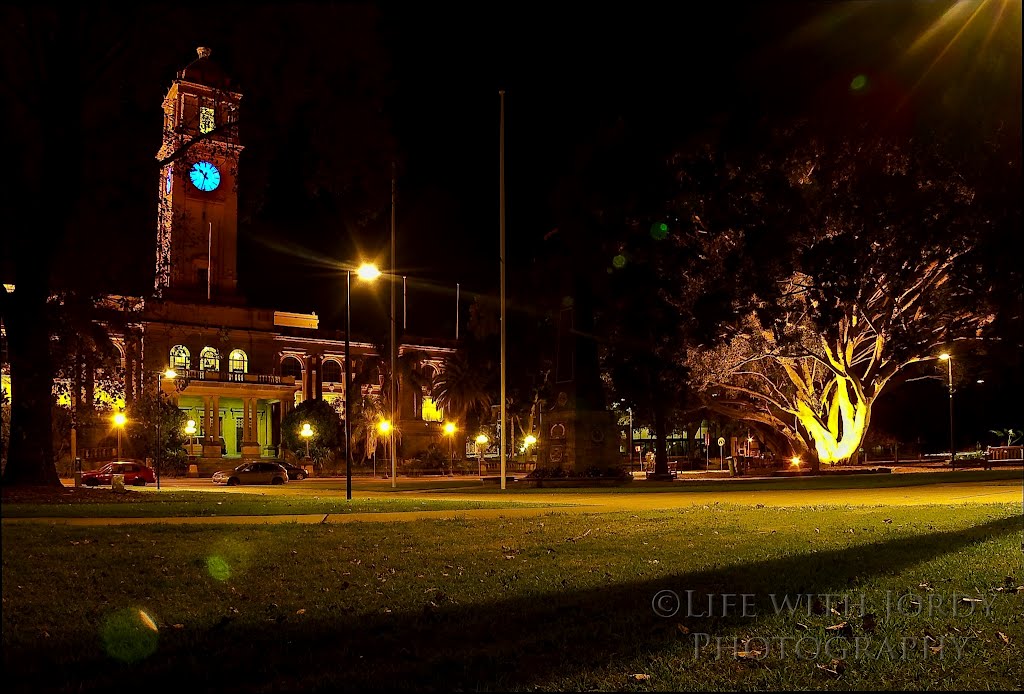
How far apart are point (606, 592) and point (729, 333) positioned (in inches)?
1168

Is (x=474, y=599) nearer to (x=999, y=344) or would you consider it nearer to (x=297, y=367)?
(x=999, y=344)

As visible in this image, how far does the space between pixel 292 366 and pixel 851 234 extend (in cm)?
7590

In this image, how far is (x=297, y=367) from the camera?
321ft

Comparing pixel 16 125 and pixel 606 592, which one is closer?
pixel 606 592

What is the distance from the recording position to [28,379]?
19484mm

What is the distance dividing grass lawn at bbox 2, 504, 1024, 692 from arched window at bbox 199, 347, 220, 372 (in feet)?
255

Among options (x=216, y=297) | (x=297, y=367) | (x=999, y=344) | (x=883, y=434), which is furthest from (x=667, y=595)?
(x=297, y=367)

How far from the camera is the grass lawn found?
510cm

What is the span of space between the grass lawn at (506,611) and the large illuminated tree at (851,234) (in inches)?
823

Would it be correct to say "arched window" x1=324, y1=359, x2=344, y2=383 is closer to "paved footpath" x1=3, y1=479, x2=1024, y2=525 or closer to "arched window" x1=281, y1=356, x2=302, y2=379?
"arched window" x1=281, y1=356, x2=302, y2=379

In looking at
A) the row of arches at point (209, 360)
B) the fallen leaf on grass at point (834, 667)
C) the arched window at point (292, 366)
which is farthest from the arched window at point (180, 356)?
the fallen leaf on grass at point (834, 667)

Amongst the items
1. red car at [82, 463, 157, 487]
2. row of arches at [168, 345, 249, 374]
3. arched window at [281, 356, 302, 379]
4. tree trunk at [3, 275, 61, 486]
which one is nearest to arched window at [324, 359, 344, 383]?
arched window at [281, 356, 302, 379]

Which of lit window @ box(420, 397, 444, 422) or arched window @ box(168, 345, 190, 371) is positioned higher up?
arched window @ box(168, 345, 190, 371)

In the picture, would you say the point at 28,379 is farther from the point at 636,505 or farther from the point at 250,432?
the point at 250,432
